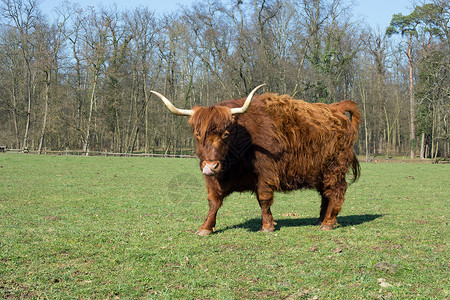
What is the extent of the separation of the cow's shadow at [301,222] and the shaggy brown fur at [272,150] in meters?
0.46

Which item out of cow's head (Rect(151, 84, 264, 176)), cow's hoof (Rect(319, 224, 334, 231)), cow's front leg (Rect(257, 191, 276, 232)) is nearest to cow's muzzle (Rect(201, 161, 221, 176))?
cow's head (Rect(151, 84, 264, 176))

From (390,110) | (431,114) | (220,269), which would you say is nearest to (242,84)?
(431,114)

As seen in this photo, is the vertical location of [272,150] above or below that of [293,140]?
below

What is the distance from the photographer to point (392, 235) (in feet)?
22.3

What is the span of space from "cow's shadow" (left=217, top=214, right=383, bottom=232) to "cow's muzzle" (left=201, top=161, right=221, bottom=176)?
1735 mm

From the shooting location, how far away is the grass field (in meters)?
4.18

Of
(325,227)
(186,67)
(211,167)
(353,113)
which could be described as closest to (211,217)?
(211,167)

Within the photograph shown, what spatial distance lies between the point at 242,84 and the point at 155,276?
3944 centimetres

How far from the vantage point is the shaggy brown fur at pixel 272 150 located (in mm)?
6316

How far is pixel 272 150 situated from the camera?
22.9ft

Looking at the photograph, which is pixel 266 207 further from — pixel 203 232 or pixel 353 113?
pixel 353 113

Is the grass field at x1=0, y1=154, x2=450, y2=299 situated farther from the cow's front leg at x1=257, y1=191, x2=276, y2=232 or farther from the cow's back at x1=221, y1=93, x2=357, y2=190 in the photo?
the cow's back at x1=221, y1=93, x2=357, y2=190

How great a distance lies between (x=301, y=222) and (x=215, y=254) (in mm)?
3428

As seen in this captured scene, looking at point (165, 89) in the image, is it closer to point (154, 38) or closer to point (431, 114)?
point (154, 38)
